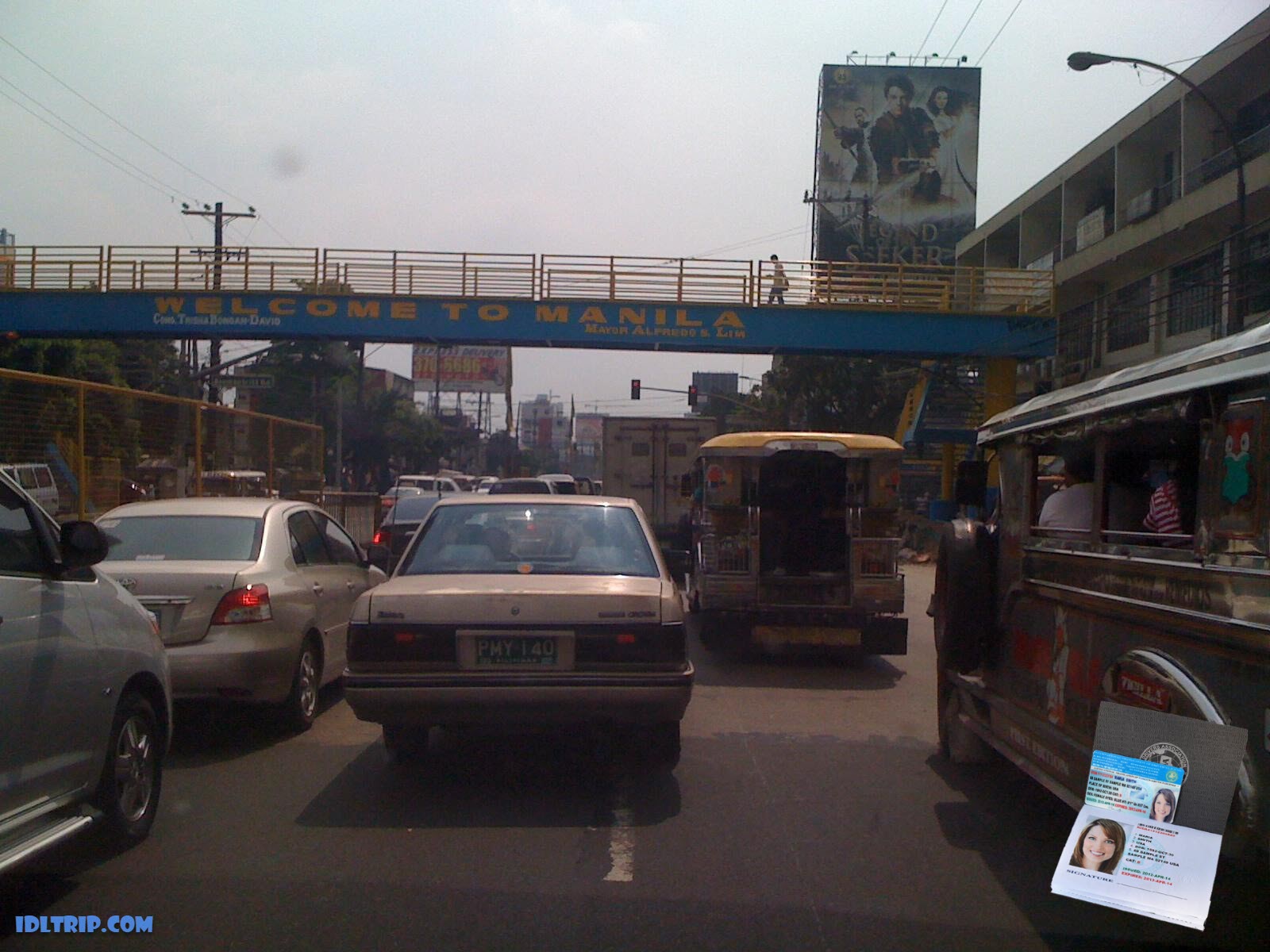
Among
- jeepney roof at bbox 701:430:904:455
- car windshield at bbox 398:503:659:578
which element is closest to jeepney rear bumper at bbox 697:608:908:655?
jeepney roof at bbox 701:430:904:455

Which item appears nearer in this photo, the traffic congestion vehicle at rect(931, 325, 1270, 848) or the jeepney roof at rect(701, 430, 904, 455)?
the traffic congestion vehicle at rect(931, 325, 1270, 848)

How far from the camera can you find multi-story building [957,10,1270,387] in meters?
21.1

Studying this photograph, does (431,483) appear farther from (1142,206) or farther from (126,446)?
(126,446)

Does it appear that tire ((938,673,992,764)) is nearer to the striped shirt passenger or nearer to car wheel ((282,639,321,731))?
the striped shirt passenger

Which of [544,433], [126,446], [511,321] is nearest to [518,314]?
[511,321]

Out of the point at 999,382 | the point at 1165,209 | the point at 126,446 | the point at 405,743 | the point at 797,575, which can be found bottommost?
the point at 405,743

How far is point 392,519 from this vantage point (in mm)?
17453

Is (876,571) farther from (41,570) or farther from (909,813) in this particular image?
(41,570)

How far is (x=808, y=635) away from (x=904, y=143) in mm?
39722

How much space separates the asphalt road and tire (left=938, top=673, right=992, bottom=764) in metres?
0.11

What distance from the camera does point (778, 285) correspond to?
80.6 ft

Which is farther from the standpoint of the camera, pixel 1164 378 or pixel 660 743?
pixel 660 743

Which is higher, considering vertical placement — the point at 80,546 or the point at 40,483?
the point at 40,483

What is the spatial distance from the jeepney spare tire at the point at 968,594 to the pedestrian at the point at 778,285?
1865cm
